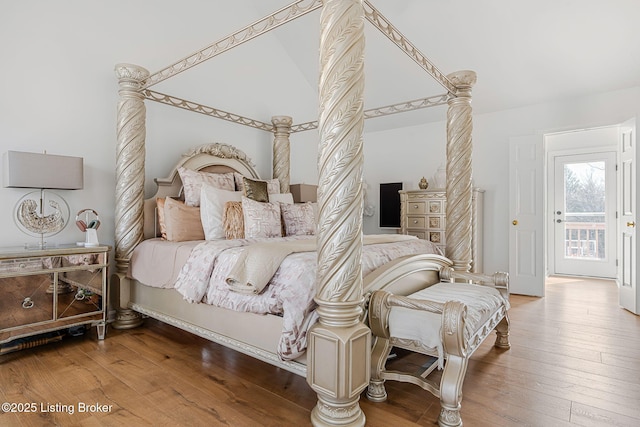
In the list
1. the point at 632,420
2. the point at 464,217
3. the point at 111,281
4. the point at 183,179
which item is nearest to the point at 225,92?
the point at 183,179

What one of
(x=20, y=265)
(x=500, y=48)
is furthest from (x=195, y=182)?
(x=500, y=48)

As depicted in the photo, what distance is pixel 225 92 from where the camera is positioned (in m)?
4.12

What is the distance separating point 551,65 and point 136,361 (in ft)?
16.0

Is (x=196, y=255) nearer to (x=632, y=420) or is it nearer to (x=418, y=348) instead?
(x=418, y=348)

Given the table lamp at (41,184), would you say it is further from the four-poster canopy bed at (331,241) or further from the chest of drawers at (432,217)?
the chest of drawers at (432,217)

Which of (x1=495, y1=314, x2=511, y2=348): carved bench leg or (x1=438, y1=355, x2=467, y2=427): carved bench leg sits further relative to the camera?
(x1=495, y1=314, x2=511, y2=348): carved bench leg

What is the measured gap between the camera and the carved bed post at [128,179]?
9.39 feet

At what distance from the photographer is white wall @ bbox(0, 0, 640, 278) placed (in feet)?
8.71

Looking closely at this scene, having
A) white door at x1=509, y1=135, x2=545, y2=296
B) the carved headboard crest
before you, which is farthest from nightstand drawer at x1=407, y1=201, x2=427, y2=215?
the carved headboard crest

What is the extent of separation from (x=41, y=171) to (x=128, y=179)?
0.58 meters

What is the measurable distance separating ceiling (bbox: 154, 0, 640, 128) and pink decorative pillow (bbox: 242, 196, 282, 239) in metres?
1.84

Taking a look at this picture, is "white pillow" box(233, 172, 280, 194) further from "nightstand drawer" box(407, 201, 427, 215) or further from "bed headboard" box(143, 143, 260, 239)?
"nightstand drawer" box(407, 201, 427, 215)

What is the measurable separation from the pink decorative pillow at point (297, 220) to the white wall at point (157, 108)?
1.42m

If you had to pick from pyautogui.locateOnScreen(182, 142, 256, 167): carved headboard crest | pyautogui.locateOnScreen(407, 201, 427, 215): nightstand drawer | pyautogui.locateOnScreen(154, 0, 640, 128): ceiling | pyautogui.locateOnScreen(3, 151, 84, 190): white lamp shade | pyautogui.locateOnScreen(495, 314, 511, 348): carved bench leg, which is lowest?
pyautogui.locateOnScreen(495, 314, 511, 348): carved bench leg
